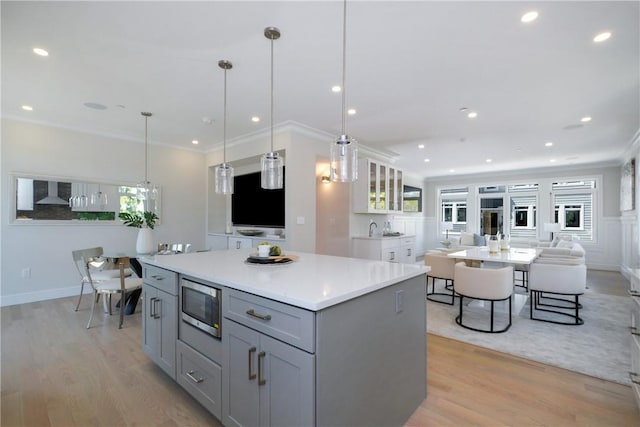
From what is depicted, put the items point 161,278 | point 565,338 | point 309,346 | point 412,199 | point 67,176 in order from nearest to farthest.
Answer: point 309,346
point 161,278
point 565,338
point 67,176
point 412,199

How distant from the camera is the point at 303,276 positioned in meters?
1.68

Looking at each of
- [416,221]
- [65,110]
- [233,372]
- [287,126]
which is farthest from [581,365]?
[416,221]

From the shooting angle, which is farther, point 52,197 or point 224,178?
point 52,197

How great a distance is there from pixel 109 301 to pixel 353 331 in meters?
3.80

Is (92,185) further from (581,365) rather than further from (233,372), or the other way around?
(581,365)

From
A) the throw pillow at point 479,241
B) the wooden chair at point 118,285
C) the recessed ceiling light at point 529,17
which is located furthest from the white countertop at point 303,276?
the throw pillow at point 479,241

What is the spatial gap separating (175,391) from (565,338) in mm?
3672

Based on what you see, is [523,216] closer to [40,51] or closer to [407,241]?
[407,241]

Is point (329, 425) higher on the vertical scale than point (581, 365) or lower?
higher

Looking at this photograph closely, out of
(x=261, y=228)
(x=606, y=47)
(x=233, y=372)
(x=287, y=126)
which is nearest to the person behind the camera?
(x=233, y=372)

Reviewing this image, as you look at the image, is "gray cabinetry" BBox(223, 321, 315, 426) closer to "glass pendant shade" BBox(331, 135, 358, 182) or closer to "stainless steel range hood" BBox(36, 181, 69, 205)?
"glass pendant shade" BBox(331, 135, 358, 182)

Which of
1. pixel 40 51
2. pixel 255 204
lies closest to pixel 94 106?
pixel 40 51

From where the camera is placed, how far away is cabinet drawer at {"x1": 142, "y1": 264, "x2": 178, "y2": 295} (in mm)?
2012

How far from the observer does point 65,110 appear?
3.82m
